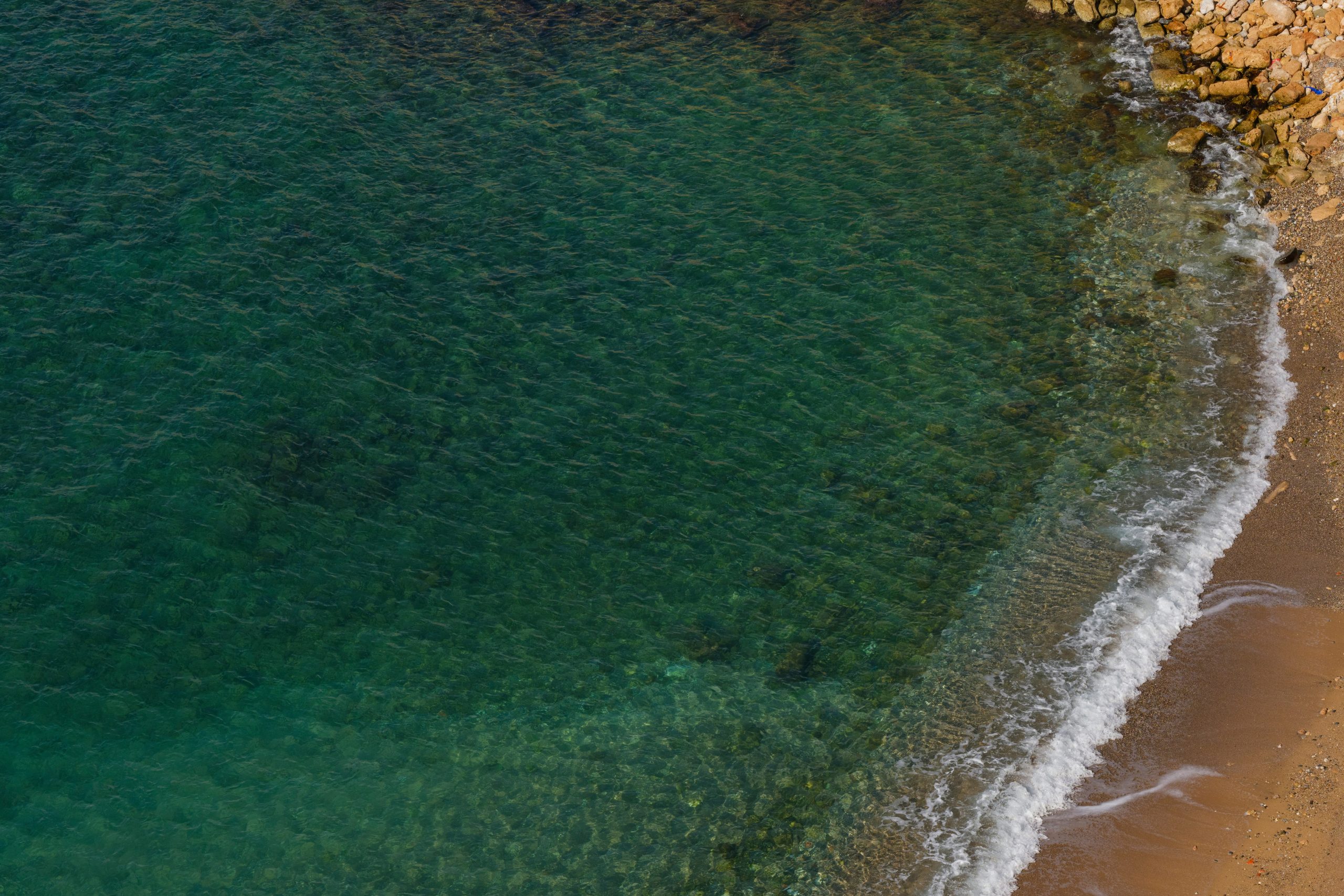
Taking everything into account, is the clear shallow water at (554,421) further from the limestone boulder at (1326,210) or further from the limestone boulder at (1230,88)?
the limestone boulder at (1230,88)

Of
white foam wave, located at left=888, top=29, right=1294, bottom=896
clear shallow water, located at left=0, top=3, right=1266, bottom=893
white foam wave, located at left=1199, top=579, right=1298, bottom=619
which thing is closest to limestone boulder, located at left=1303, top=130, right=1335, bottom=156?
clear shallow water, located at left=0, top=3, right=1266, bottom=893

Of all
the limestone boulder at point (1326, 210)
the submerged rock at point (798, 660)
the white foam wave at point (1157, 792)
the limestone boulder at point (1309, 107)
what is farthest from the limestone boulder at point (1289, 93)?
the submerged rock at point (798, 660)

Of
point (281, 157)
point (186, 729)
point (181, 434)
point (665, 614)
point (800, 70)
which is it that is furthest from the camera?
point (800, 70)

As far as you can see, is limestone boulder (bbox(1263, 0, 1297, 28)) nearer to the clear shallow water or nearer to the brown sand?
the clear shallow water

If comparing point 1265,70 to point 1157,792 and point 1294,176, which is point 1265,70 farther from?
point 1157,792

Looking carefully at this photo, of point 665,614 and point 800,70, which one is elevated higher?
point 800,70

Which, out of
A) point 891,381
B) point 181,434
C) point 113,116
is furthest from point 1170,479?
point 113,116

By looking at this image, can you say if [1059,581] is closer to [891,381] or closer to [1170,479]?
[1170,479]
